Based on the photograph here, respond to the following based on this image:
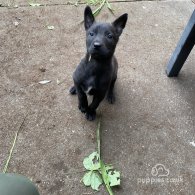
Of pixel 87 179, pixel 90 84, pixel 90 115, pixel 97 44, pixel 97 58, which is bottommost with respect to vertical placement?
pixel 87 179

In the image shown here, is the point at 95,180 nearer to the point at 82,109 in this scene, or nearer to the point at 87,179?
the point at 87,179

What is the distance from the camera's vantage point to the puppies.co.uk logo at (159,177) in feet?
9.77

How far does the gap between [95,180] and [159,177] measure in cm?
65

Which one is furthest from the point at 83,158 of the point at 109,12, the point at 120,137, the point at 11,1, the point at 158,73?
the point at 11,1

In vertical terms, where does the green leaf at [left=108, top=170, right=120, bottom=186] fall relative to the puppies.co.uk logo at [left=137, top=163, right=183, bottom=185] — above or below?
below

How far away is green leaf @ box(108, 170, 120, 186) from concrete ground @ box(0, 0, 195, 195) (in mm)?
70

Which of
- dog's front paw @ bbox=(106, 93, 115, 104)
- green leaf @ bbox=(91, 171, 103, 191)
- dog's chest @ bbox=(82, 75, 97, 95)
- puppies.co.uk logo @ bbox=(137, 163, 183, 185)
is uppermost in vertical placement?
dog's chest @ bbox=(82, 75, 97, 95)

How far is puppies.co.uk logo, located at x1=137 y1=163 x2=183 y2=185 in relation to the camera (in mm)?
2979

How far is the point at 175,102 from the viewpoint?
3.72 metres

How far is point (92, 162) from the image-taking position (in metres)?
3.01

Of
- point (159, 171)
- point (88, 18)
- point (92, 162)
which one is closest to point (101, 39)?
point (88, 18)

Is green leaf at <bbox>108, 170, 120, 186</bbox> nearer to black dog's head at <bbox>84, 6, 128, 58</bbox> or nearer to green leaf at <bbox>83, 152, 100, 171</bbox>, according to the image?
green leaf at <bbox>83, 152, 100, 171</bbox>

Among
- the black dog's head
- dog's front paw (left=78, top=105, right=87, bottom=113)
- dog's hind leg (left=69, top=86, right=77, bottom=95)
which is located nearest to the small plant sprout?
dog's front paw (left=78, top=105, right=87, bottom=113)

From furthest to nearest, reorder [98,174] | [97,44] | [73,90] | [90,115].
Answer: [73,90]
[90,115]
[98,174]
[97,44]
